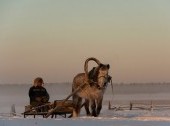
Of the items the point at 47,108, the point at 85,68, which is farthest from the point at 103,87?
the point at 47,108

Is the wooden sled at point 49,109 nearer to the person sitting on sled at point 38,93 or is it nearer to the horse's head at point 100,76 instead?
the person sitting on sled at point 38,93

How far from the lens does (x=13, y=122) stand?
1962 cm

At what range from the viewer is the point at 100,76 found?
2136cm

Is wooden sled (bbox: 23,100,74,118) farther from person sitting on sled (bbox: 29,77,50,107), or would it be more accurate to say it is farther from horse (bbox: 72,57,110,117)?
horse (bbox: 72,57,110,117)

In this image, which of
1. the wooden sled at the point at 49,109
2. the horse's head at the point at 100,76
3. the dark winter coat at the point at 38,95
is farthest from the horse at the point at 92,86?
the dark winter coat at the point at 38,95

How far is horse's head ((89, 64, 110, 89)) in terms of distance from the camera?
69.9 feet

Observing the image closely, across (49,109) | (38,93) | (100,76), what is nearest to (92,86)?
(100,76)

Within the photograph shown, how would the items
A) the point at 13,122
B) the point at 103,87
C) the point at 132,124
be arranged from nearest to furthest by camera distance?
1. the point at 132,124
2. the point at 13,122
3. the point at 103,87

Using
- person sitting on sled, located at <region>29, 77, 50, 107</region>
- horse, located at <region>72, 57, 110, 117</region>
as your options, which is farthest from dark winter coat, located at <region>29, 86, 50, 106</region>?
horse, located at <region>72, 57, 110, 117</region>

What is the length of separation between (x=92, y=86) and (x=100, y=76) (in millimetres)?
664

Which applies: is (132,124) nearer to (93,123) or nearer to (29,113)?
(93,123)

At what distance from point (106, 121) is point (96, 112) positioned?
12.4 feet

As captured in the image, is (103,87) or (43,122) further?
(103,87)

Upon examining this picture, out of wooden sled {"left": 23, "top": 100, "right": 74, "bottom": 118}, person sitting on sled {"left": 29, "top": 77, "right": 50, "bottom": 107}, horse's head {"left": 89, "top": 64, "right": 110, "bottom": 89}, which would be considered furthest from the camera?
person sitting on sled {"left": 29, "top": 77, "right": 50, "bottom": 107}
